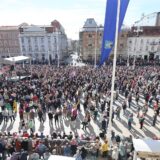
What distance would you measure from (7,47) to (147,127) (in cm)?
5492

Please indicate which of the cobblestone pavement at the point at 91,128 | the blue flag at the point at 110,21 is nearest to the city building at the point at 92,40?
the cobblestone pavement at the point at 91,128

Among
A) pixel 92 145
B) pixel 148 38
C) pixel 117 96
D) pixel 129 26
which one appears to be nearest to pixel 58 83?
pixel 117 96

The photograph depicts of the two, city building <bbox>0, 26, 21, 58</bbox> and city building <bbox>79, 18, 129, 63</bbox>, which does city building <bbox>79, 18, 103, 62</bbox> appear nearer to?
city building <bbox>79, 18, 129, 63</bbox>

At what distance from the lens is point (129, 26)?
59.8 meters

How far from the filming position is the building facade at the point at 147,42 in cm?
5322

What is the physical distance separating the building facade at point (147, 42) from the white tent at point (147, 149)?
147ft

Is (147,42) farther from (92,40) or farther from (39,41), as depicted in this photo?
(39,41)

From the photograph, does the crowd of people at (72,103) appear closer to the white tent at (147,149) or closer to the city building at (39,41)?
the white tent at (147,149)

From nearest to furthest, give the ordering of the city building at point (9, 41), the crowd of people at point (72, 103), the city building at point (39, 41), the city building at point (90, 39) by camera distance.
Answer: the crowd of people at point (72, 103), the city building at point (90, 39), the city building at point (39, 41), the city building at point (9, 41)

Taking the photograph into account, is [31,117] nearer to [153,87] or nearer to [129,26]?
[153,87]

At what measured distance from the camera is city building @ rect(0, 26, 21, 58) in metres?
60.8

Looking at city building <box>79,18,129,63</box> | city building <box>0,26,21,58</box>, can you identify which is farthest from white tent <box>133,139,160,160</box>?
city building <box>0,26,21,58</box>

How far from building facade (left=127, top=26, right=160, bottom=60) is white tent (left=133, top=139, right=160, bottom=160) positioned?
4486cm

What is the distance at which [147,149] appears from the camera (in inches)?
367
